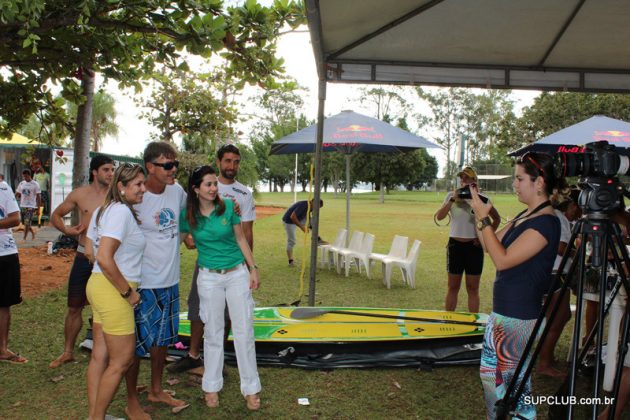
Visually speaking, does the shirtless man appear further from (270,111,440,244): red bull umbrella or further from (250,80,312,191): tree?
(250,80,312,191): tree

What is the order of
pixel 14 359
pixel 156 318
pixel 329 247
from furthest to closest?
pixel 329 247 → pixel 14 359 → pixel 156 318

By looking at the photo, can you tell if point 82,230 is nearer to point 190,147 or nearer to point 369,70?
point 369,70

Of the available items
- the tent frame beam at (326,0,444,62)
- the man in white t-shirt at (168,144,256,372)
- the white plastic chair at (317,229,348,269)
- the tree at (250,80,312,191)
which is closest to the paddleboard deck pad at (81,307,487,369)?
the man in white t-shirt at (168,144,256,372)

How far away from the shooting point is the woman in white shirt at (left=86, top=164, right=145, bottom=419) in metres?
3.12

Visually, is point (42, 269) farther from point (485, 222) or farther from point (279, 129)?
point (279, 129)

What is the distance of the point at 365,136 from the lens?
343 inches

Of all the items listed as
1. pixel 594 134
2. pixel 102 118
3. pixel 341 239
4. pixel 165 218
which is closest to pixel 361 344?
pixel 165 218

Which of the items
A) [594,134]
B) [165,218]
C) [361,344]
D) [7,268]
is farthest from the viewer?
[594,134]

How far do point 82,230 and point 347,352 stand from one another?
277cm

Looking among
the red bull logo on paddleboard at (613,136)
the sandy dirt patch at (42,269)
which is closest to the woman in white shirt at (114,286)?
the sandy dirt patch at (42,269)

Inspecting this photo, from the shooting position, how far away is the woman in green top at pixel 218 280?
152 inches

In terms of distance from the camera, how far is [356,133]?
8742 mm

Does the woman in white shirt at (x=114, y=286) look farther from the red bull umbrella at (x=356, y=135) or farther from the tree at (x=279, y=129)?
the tree at (x=279, y=129)

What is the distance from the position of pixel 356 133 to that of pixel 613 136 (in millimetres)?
4134
